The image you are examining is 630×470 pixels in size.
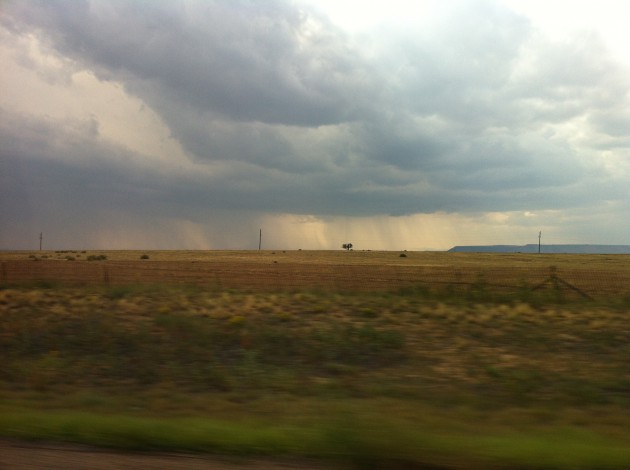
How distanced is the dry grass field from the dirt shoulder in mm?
237

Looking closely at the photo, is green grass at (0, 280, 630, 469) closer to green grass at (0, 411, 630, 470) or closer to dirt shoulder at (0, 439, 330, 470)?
green grass at (0, 411, 630, 470)

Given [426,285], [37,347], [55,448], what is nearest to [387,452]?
[55,448]

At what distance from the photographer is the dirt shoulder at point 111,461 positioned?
5.80 meters

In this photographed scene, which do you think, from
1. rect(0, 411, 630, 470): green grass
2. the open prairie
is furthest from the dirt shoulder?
the open prairie

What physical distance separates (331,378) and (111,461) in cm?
539

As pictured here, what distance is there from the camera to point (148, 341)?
14195mm

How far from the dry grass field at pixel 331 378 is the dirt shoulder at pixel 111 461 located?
237 millimetres

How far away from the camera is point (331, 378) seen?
10805mm

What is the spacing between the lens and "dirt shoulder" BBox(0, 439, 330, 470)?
5.80 metres

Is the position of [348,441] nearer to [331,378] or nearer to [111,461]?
[111,461]

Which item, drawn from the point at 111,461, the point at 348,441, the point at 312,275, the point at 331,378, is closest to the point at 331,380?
the point at 331,378

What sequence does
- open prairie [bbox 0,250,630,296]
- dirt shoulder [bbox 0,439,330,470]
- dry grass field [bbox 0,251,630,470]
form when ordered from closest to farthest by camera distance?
1. dirt shoulder [bbox 0,439,330,470]
2. dry grass field [bbox 0,251,630,470]
3. open prairie [bbox 0,250,630,296]

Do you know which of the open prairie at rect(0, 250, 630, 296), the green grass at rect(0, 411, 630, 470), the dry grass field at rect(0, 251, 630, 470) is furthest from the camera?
the open prairie at rect(0, 250, 630, 296)

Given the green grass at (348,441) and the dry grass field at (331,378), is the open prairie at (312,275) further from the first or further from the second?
the green grass at (348,441)
